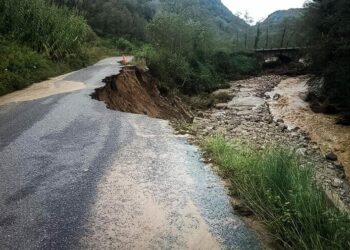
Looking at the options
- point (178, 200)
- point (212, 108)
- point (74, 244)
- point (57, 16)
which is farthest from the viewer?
point (212, 108)

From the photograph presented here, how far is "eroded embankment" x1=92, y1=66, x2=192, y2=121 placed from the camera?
14.4m

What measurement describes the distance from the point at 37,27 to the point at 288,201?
1855cm

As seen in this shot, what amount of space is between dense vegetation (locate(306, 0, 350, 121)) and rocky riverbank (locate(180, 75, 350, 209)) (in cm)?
390

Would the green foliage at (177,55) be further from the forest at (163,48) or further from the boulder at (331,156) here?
the boulder at (331,156)

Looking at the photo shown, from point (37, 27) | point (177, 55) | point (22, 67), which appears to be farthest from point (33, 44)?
point (177, 55)

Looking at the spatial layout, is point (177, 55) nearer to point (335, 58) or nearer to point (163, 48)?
point (163, 48)

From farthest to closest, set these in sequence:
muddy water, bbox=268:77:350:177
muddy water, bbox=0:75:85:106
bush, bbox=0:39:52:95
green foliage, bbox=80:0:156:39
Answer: green foliage, bbox=80:0:156:39, muddy water, bbox=268:77:350:177, bush, bbox=0:39:52:95, muddy water, bbox=0:75:85:106

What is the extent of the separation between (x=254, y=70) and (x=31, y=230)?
49.8 meters

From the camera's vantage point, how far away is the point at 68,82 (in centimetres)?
1590

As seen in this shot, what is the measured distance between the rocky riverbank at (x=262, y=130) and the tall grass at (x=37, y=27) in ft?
28.8

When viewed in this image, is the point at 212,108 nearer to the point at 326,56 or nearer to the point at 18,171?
the point at 326,56

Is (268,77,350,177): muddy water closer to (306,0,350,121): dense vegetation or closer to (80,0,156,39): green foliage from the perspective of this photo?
(306,0,350,121): dense vegetation

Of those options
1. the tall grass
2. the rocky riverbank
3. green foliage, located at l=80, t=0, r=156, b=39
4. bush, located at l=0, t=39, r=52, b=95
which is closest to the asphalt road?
the rocky riverbank

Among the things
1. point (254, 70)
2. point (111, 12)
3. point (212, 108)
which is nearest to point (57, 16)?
point (212, 108)
